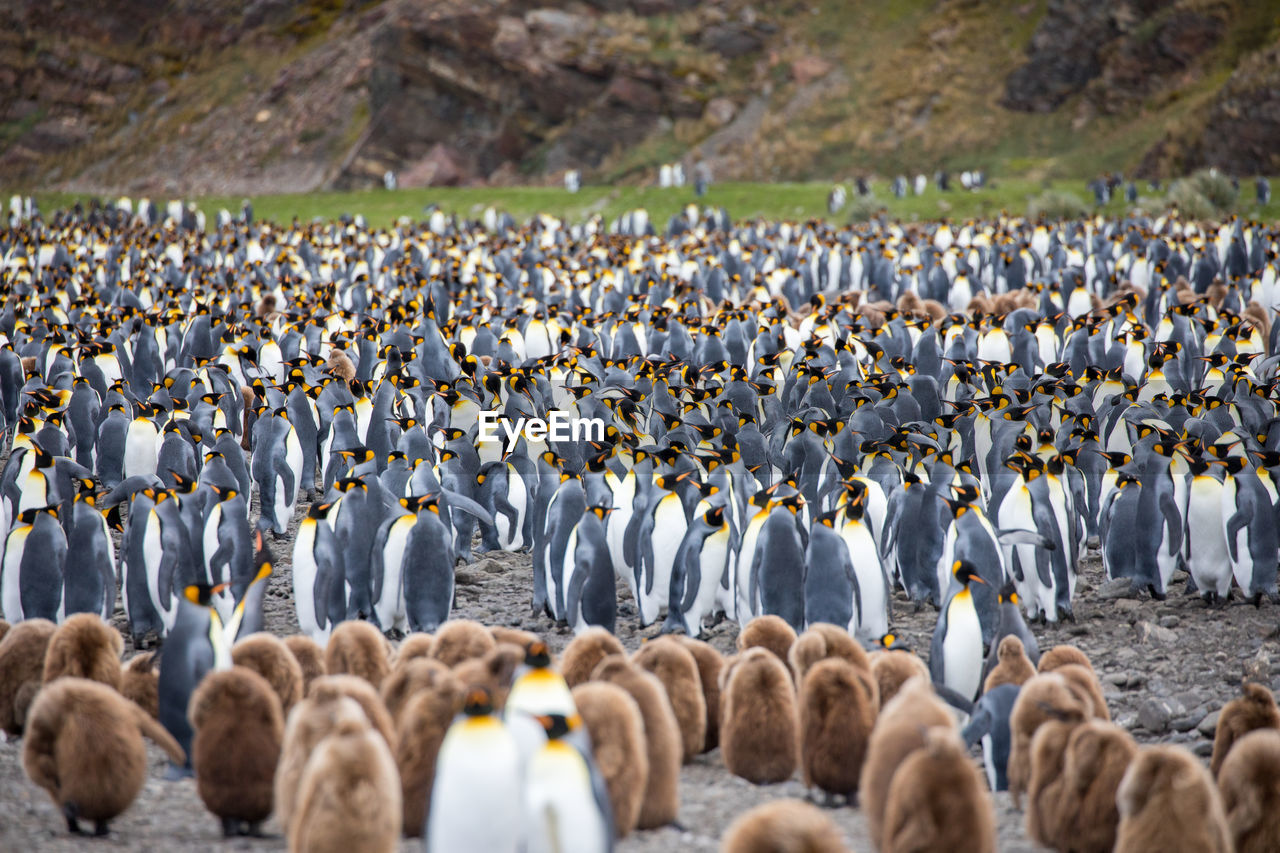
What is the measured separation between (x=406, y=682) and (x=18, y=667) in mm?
2097

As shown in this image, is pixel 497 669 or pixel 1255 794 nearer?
pixel 1255 794

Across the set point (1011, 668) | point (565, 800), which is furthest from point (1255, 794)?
point (565, 800)

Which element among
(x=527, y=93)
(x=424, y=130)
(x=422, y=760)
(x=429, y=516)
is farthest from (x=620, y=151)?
(x=422, y=760)

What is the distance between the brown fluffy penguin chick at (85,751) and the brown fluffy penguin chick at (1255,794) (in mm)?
4022

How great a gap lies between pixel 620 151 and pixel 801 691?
3551cm

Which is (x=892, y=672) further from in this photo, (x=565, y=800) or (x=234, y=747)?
(x=234, y=747)

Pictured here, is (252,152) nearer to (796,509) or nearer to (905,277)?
(905,277)

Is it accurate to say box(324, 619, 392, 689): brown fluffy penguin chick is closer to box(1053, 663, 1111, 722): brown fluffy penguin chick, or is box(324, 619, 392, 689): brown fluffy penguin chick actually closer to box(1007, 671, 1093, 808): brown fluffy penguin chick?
box(1007, 671, 1093, 808): brown fluffy penguin chick

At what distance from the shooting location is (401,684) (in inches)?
171

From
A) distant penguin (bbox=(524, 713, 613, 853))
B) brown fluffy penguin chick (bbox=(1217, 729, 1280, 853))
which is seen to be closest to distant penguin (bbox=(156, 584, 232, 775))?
distant penguin (bbox=(524, 713, 613, 853))

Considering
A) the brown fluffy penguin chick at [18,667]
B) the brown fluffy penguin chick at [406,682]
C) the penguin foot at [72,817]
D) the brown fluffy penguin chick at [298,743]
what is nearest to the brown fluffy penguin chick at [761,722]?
the brown fluffy penguin chick at [406,682]

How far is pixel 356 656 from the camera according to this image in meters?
4.88

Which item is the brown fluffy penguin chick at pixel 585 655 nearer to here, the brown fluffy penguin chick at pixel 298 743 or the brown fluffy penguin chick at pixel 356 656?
the brown fluffy penguin chick at pixel 356 656

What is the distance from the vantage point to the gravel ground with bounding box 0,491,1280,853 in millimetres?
4043
